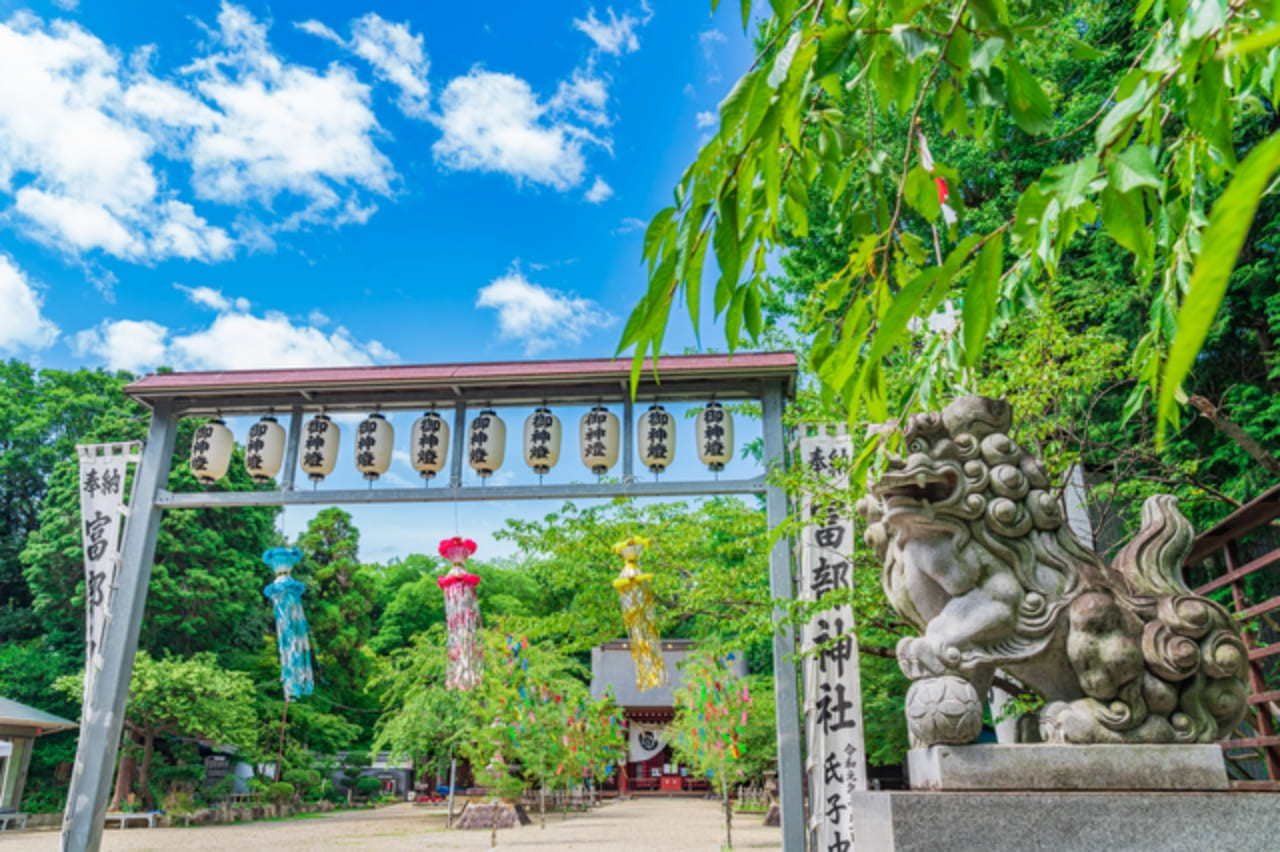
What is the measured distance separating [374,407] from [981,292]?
24.0 ft

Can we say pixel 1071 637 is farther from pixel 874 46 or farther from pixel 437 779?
pixel 437 779

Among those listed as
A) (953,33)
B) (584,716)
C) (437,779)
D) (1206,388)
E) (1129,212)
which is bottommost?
(437,779)

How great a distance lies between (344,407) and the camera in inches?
310

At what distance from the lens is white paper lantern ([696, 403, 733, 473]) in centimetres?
722

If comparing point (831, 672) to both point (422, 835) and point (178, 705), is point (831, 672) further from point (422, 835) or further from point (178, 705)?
point (178, 705)

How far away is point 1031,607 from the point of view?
2.87 meters

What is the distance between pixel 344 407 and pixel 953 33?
289 inches

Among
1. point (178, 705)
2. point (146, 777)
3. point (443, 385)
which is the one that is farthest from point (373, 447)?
point (146, 777)

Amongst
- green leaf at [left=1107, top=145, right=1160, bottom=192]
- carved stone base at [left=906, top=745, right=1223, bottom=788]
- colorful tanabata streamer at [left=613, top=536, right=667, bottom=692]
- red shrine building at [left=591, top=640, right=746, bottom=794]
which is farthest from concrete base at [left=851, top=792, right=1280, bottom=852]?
red shrine building at [left=591, top=640, right=746, bottom=794]

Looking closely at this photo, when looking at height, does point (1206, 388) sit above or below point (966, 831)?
above

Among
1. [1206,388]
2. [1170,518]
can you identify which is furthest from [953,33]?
[1206,388]

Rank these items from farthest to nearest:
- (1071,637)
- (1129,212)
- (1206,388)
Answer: (1206,388) → (1071,637) → (1129,212)

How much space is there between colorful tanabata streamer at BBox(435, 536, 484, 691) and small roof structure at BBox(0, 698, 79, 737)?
12.5 m

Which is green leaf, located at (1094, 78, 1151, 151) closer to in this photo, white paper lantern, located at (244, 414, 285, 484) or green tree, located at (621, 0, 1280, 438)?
green tree, located at (621, 0, 1280, 438)
